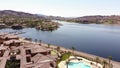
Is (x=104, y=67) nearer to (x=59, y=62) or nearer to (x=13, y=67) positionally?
(x=59, y=62)

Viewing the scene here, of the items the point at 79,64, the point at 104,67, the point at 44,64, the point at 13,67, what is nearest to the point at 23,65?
the point at 13,67

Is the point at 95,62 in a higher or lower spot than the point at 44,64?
lower

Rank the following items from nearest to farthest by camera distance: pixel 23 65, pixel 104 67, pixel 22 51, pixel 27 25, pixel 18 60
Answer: pixel 23 65 → pixel 18 60 → pixel 104 67 → pixel 22 51 → pixel 27 25

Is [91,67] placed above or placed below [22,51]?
below

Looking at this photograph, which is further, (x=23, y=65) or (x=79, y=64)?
(x=79, y=64)

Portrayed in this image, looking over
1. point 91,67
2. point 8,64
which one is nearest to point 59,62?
point 91,67

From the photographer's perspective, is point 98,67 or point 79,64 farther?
point 79,64

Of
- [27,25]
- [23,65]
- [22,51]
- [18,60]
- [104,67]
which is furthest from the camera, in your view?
[27,25]

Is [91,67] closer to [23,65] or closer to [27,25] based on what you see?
[23,65]

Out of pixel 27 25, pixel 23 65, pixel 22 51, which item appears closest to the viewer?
pixel 23 65
